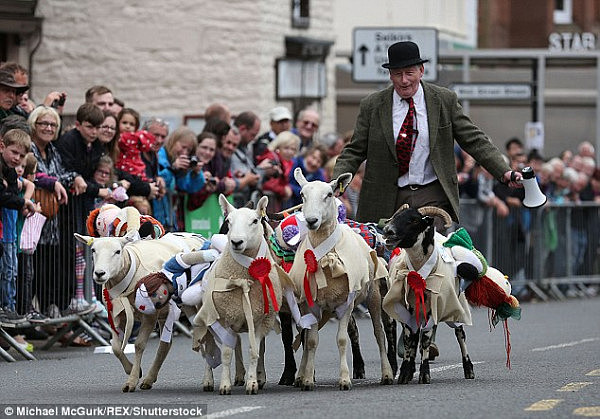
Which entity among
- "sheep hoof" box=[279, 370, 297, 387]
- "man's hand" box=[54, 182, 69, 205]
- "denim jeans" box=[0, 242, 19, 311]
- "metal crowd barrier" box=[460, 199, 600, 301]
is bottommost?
"metal crowd barrier" box=[460, 199, 600, 301]

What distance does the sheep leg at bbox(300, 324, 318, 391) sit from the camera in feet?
37.8

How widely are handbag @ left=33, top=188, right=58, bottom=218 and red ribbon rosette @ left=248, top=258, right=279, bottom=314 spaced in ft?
15.2

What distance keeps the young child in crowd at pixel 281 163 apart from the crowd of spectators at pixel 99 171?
0.04 feet

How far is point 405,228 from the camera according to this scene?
11.6m

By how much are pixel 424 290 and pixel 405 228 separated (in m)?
0.56

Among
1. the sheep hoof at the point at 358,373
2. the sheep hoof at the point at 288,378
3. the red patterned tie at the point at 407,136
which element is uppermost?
the red patterned tie at the point at 407,136

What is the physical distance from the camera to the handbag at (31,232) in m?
15.1

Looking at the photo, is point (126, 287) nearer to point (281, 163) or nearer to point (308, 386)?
point (308, 386)

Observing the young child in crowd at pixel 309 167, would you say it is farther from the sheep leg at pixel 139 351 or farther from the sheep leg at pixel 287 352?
the sheep leg at pixel 139 351

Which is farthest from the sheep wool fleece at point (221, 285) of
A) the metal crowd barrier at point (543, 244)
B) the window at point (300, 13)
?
the window at point (300, 13)

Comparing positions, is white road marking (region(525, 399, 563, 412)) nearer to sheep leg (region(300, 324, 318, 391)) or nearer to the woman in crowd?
sheep leg (region(300, 324, 318, 391))

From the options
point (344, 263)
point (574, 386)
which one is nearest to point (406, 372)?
point (344, 263)

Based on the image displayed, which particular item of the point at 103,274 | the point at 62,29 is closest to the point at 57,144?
the point at 103,274

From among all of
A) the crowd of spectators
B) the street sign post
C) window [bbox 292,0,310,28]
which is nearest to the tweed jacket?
the crowd of spectators
